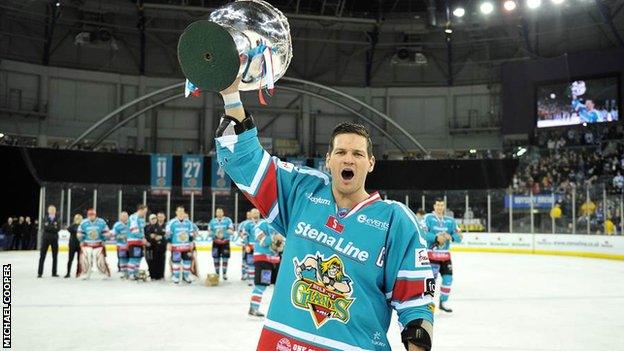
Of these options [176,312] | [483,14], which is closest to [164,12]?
[483,14]

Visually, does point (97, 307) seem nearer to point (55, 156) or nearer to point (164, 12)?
point (55, 156)

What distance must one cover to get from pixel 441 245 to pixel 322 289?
7.34 m

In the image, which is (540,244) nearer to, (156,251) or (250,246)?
(250,246)

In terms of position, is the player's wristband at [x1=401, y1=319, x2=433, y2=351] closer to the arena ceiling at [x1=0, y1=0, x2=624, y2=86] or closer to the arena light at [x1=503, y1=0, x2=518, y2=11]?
the arena light at [x1=503, y1=0, x2=518, y2=11]

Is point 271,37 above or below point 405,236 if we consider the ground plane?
above

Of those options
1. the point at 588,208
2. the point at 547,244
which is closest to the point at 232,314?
the point at 588,208

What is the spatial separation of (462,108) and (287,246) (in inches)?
1210

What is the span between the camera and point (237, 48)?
2029mm

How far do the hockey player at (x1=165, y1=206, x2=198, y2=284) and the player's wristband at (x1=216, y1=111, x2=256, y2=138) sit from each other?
35.2ft

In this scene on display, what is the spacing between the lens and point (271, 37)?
2.25 metres

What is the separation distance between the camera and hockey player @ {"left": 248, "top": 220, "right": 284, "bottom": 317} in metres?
8.24

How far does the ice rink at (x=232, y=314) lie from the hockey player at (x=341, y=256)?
440cm

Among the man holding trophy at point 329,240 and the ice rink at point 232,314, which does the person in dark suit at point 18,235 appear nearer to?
the ice rink at point 232,314

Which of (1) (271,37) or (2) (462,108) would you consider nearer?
(1) (271,37)
